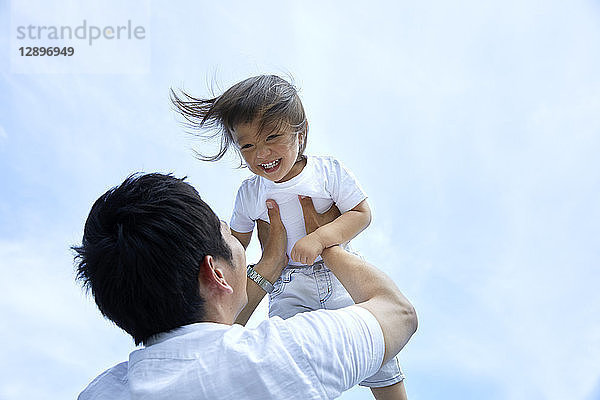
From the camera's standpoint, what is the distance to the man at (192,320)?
76 cm

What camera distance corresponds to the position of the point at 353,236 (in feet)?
4.46

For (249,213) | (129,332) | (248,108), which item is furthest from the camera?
(249,213)

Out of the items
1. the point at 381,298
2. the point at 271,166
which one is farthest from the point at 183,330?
the point at 271,166

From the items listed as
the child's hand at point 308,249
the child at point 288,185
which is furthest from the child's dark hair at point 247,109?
the child's hand at point 308,249

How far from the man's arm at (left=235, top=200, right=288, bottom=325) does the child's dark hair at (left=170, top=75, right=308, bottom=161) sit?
0.56ft

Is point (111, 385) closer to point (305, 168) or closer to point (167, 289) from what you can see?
point (167, 289)

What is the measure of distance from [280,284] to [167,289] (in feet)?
1.96

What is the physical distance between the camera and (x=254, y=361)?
756 mm

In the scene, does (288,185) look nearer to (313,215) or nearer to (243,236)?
(313,215)

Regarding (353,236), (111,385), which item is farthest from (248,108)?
(111,385)

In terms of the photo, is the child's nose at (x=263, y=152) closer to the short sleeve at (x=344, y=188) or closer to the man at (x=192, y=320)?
the short sleeve at (x=344, y=188)

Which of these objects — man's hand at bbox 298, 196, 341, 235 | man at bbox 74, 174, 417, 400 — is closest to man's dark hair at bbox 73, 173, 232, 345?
man at bbox 74, 174, 417, 400

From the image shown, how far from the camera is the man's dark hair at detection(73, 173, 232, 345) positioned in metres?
0.83

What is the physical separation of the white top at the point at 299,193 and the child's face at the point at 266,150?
0.06 meters
